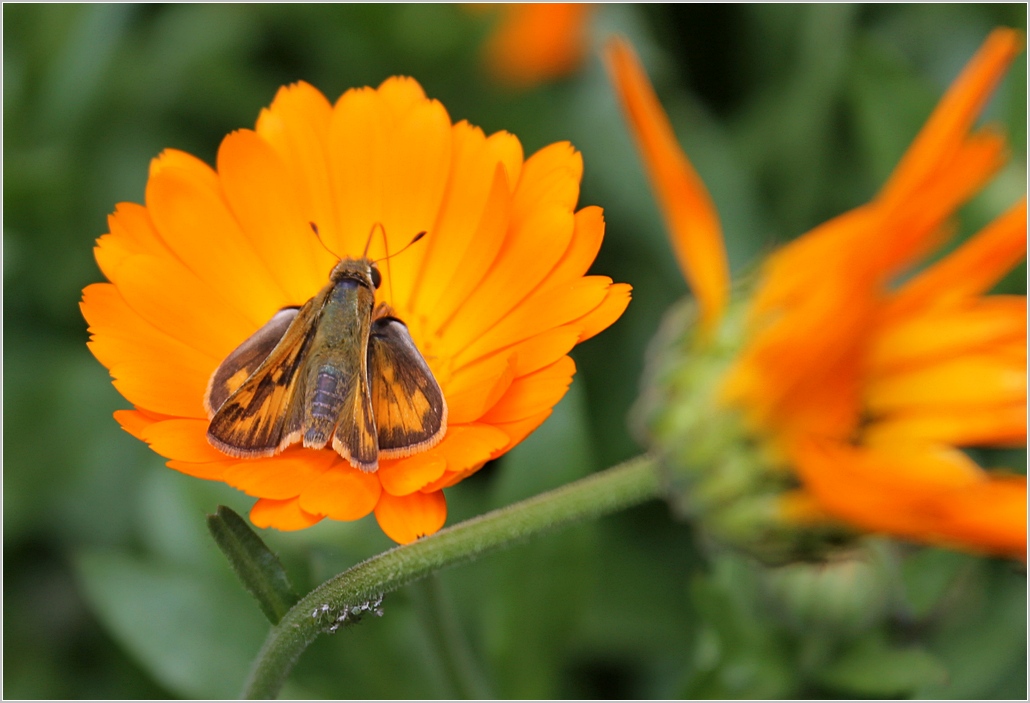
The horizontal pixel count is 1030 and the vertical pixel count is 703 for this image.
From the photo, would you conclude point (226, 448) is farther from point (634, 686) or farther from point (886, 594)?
point (634, 686)

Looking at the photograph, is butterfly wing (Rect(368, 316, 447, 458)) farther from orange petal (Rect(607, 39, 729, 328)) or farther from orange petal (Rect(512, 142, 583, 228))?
orange petal (Rect(607, 39, 729, 328))

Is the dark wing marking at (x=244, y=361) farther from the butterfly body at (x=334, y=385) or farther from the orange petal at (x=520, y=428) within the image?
the orange petal at (x=520, y=428)

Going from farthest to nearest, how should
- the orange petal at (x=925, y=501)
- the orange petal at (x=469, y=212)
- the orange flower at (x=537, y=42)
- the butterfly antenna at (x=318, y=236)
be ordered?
the orange flower at (x=537, y=42), the butterfly antenna at (x=318, y=236), the orange petal at (x=469, y=212), the orange petal at (x=925, y=501)

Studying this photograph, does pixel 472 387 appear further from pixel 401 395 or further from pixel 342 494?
pixel 342 494


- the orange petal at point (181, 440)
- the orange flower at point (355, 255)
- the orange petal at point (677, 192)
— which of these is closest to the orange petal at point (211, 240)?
the orange flower at point (355, 255)

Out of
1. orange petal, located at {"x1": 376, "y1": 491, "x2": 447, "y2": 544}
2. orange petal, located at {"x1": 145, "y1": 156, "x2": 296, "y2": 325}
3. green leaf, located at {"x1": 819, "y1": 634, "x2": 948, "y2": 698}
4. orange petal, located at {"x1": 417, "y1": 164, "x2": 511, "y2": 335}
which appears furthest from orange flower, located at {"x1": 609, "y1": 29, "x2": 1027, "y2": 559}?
green leaf, located at {"x1": 819, "y1": 634, "x2": 948, "y2": 698}

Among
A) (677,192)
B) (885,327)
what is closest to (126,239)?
(677,192)

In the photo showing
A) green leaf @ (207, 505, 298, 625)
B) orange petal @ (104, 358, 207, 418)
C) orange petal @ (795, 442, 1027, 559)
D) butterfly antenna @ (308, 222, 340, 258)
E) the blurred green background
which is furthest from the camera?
the blurred green background
